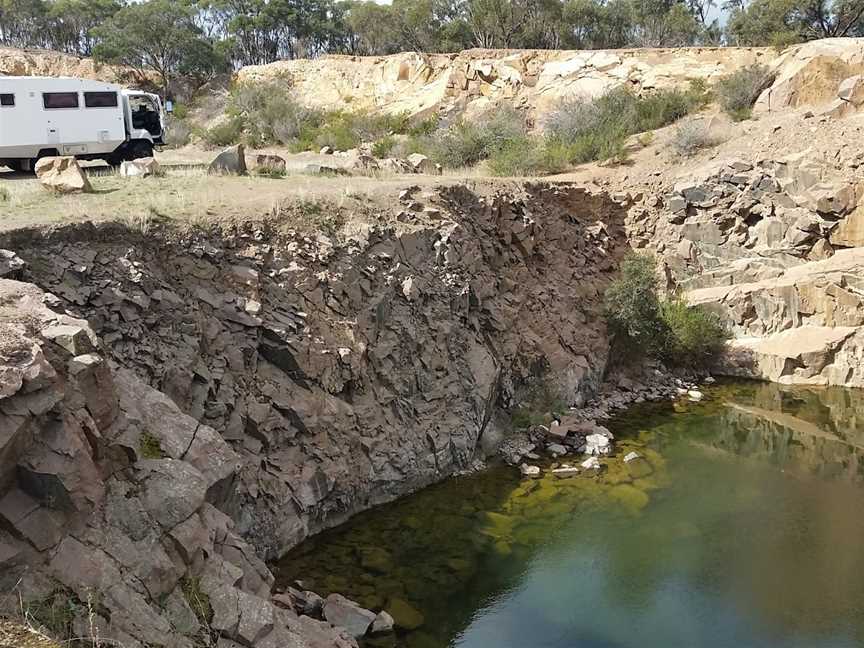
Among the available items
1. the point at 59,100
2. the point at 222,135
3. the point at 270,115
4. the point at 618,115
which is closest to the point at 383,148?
the point at 270,115

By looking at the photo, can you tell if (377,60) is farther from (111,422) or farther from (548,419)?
(111,422)

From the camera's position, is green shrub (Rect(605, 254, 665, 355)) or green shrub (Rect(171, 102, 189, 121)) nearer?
green shrub (Rect(605, 254, 665, 355))

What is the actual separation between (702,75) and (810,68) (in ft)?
16.9

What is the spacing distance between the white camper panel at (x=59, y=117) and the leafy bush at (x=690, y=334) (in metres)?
15.6

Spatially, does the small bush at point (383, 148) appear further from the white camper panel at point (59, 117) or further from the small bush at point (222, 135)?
the white camper panel at point (59, 117)

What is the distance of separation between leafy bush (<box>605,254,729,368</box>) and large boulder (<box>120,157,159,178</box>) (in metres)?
11.4

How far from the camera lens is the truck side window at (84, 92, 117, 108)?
754 inches

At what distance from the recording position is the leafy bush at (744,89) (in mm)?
24016

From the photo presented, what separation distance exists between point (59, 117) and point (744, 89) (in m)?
20.4

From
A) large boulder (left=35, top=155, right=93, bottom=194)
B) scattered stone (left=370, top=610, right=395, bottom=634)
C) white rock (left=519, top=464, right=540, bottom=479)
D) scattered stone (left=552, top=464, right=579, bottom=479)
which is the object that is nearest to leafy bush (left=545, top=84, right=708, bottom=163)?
scattered stone (left=552, top=464, right=579, bottom=479)

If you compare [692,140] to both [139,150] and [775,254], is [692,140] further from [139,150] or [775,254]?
[139,150]

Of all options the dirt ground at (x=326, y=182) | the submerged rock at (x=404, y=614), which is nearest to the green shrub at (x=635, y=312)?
the dirt ground at (x=326, y=182)

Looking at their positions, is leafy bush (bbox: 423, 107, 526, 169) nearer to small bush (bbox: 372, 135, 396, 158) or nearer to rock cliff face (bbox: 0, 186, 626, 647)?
small bush (bbox: 372, 135, 396, 158)

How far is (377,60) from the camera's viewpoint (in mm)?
35375
